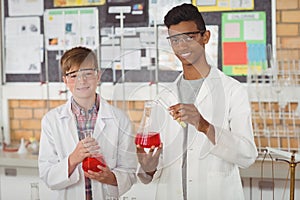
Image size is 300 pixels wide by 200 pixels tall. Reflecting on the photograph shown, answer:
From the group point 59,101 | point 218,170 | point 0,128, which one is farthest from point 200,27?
point 0,128

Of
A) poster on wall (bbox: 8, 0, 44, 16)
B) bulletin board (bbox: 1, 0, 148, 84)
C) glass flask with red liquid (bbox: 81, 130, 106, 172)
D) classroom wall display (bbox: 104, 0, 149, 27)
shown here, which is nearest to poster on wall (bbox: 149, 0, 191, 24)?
classroom wall display (bbox: 104, 0, 149, 27)

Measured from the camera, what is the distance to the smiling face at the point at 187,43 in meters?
1.27

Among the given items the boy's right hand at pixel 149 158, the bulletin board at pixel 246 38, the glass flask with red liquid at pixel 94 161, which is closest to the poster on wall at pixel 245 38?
the bulletin board at pixel 246 38

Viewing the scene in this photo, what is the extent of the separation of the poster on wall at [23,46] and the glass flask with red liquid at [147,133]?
58cm

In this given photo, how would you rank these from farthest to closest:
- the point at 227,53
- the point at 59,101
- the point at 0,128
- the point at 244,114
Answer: the point at 0,128
the point at 59,101
the point at 227,53
the point at 244,114

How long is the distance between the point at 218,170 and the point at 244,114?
0.15 meters

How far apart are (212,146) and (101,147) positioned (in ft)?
0.93

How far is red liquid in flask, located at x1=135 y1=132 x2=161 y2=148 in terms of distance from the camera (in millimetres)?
1281

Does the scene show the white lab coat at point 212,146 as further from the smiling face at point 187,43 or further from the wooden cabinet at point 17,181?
the wooden cabinet at point 17,181

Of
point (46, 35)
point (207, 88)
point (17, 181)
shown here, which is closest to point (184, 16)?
point (207, 88)

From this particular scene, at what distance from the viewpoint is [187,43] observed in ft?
4.18

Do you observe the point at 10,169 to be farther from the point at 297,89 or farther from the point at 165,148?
the point at 297,89

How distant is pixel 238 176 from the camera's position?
4.35 ft

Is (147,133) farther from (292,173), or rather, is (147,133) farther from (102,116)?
(292,173)
